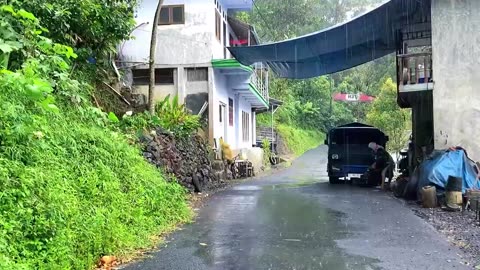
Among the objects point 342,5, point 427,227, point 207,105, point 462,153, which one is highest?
point 342,5

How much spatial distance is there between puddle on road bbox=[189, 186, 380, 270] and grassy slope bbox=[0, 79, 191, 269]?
119 centimetres

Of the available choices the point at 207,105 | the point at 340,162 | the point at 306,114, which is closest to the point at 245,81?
the point at 207,105

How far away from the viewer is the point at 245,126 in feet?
92.3

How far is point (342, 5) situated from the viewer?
7475 centimetres

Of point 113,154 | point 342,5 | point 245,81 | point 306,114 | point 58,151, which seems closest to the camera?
point 58,151

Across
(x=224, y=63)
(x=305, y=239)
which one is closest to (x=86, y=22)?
(x=224, y=63)

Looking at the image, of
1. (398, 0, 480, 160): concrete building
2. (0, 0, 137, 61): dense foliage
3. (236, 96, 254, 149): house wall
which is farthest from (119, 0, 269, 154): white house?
(398, 0, 480, 160): concrete building

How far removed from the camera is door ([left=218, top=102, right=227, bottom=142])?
2002cm

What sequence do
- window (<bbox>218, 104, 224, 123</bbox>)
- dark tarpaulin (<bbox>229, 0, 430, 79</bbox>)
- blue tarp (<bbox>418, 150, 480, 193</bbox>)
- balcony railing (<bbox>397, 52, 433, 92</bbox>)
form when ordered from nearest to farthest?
1. blue tarp (<bbox>418, 150, 480, 193</bbox>)
2. balcony railing (<bbox>397, 52, 433, 92</bbox>)
3. dark tarpaulin (<bbox>229, 0, 430, 79</bbox>)
4. window (<bbox>218, 104, 224, 123</bbox>)

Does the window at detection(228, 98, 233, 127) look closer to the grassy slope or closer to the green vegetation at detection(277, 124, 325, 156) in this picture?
the grassy slope

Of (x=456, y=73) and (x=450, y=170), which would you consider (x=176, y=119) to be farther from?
(x=456, y=73)

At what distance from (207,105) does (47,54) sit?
1012 cm

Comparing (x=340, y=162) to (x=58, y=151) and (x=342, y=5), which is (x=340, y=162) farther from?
(x=342, y=5)

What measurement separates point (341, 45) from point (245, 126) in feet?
42.5
